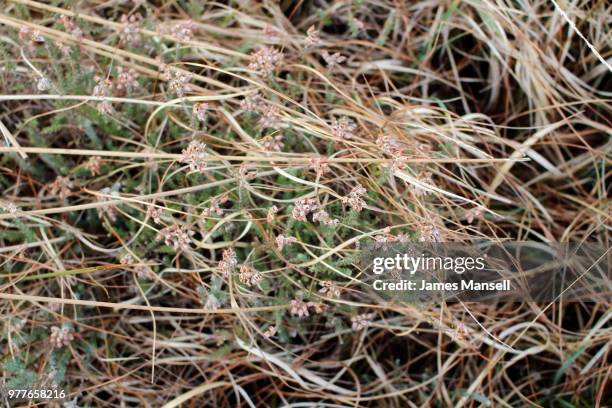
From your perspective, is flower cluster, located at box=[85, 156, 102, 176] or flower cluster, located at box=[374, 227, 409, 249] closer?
flower cluster, located at box=[374, 227, 409, 249]

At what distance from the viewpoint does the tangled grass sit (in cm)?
137

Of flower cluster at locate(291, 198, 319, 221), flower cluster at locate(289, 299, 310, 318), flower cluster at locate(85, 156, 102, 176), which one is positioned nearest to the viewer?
flower cluster at locate(291, 198, 319, 221)

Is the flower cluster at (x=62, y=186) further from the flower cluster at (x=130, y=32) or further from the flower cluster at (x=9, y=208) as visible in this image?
the flower cluster at (x=130, y=32)

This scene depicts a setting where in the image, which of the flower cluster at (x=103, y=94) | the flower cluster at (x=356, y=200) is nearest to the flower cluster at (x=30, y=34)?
the flower cluster at (x=103, y=94)

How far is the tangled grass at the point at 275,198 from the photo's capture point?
1.37m

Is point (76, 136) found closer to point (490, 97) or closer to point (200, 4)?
point (200, 4)

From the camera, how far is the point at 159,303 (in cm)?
156

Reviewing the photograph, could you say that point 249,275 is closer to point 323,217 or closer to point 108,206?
point 323,217

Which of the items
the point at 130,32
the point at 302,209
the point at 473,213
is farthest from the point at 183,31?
the point at 473,213

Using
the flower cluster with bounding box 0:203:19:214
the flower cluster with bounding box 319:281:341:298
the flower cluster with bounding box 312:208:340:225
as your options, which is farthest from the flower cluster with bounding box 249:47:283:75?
the flower cluster with bounding box 0:203:19:214

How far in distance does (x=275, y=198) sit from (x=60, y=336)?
572 millimetres

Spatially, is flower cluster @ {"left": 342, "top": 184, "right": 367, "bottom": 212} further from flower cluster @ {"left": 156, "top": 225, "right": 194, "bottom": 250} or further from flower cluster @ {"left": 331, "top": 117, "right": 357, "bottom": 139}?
flower cluster @ {"left": 156, "top": 225, "right": 194, "bottom": 250}

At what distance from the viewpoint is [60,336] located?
1354 millimetres

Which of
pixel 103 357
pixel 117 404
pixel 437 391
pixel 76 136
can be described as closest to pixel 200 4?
pixel 76 136
